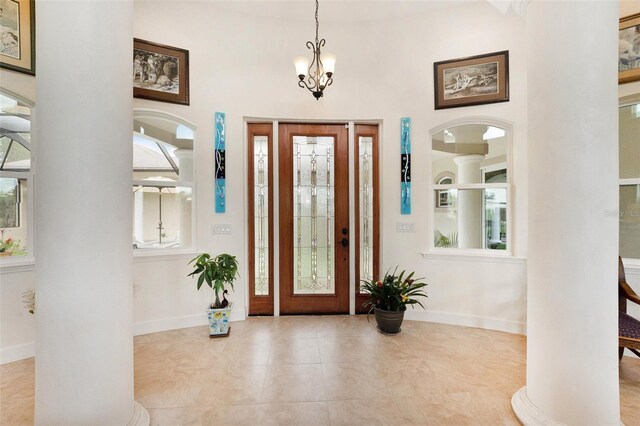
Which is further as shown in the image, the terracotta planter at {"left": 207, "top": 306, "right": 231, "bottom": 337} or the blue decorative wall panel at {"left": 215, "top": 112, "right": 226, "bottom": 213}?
the blue decorative wall panel at {"left": 215, "top": 112, "right": 226, "bottom": 213}

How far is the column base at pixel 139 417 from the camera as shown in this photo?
5.38ft

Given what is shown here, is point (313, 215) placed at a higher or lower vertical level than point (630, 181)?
lower

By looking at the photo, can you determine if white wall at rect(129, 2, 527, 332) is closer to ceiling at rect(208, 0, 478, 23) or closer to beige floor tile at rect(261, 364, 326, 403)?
ceiling at rect(208, 0, 478, 23)

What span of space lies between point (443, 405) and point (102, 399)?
2.02 m

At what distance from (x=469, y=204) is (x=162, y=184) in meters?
3.52

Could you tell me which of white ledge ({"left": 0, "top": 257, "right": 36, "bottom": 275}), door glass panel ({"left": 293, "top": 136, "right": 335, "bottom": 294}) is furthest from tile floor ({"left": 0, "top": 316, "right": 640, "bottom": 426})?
white ledge ({"left": 0, "top": 257, "right": 36, "bottom": 275})

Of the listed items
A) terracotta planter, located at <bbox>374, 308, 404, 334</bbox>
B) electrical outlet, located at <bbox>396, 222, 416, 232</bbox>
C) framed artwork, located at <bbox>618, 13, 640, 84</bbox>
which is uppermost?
framed artwork, located at <bbox>618, 13, 640, 84</bbox>

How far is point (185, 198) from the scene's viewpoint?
332 centimetres

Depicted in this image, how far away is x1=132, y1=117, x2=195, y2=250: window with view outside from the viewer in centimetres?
316

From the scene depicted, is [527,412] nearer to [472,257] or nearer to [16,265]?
[472,257]

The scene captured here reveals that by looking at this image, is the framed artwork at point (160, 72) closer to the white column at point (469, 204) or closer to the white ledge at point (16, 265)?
the white ledge at point (16, 265)

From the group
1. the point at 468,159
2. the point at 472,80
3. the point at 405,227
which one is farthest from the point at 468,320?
the point at 472,80

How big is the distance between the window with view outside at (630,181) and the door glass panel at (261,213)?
142 inches

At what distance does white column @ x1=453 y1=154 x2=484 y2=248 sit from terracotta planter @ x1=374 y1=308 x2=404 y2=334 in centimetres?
119
